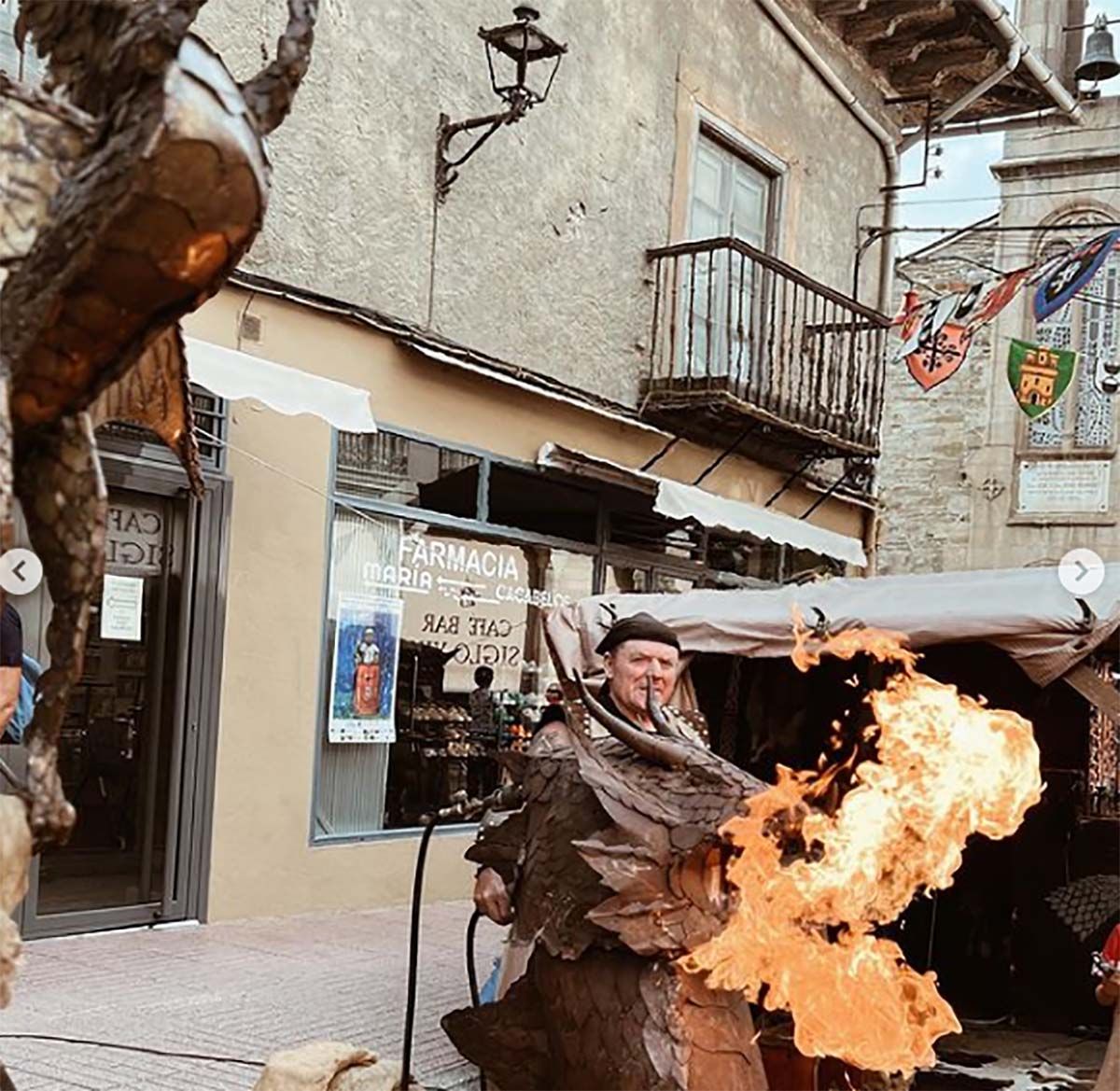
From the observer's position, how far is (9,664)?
538 centimetres

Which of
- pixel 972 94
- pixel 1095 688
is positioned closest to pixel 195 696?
pixel 1095 688

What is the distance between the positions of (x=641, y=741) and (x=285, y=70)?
2172mm

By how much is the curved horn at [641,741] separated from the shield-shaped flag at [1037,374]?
12.5 m

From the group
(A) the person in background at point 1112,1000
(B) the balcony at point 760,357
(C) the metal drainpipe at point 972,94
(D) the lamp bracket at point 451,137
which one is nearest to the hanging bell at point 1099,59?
(C) the metal drainpipe at point 972,94

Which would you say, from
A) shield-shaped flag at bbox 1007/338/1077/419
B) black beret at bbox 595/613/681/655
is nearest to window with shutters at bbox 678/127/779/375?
shield-shaped flag at bbox 1007/338/1077/419

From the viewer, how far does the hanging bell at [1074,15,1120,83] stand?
56.0ft

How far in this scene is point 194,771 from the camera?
8.59 meters

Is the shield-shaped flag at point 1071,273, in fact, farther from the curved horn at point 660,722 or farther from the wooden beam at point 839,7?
the curved horn at point 660,722

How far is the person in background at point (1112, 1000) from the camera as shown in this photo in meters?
4.95

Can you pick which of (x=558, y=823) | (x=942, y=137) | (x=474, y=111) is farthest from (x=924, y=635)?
(x=942, y=137)

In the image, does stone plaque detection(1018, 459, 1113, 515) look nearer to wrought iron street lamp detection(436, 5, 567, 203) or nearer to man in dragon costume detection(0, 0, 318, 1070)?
wrought iron street lamp detection(436, 5, 567, 203)

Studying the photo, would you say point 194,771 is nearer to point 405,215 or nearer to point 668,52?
point 405,215

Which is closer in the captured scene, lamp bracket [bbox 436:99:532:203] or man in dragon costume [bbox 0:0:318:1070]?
man in dragon costume [bbox 0:0:318:1070]

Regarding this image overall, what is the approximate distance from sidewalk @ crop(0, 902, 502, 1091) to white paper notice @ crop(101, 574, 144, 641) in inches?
65.6
